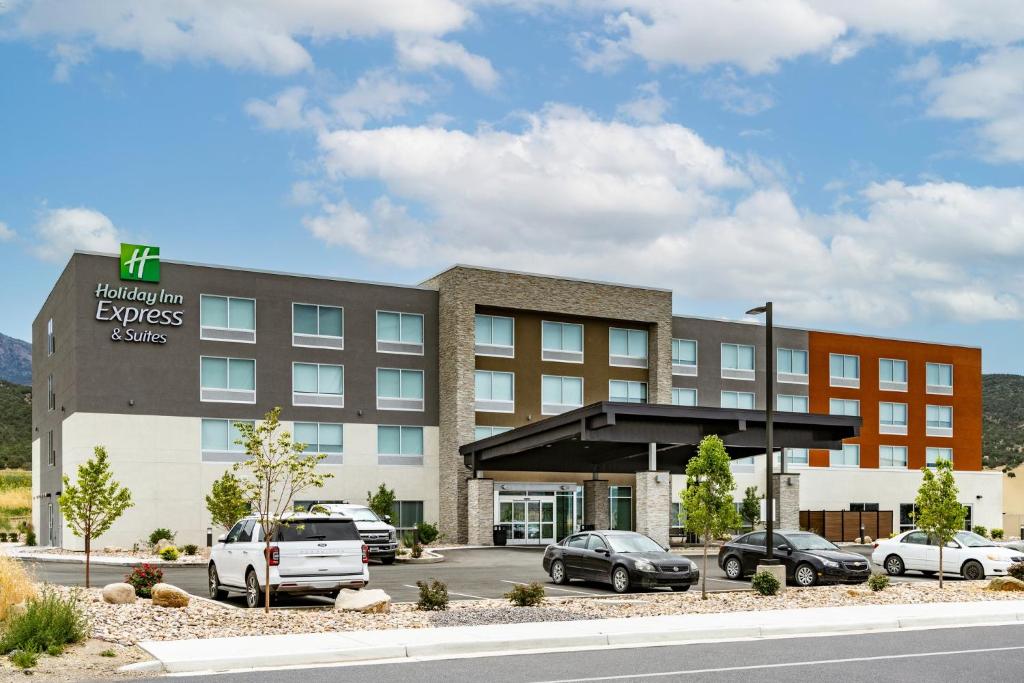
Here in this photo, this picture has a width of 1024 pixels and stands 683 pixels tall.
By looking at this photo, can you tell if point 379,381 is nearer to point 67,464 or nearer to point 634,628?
point 67,464

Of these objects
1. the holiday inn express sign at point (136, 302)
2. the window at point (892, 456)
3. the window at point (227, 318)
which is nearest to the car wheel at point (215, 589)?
the holiday inn express sign at point (136, 302)

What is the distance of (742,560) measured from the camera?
30094 mm

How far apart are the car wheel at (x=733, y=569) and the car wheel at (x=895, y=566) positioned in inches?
222

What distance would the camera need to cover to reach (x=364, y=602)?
769 inches

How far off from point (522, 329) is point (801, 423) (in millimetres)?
14889

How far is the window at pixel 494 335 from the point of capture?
5378cm

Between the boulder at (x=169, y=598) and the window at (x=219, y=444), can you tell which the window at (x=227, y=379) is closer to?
the window at (x=219, y=444)

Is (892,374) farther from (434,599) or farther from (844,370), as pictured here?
(434,599)

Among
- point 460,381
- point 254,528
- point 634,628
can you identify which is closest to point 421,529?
point 460,381

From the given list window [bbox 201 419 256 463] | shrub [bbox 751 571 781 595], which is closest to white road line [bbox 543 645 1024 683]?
shrub [bbox 751 571 781 595]

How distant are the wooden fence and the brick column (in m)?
10.5

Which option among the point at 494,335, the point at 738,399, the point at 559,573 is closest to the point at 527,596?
the point at 559,573

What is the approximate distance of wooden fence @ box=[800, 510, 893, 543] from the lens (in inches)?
2183

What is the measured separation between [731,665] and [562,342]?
1654 inches
